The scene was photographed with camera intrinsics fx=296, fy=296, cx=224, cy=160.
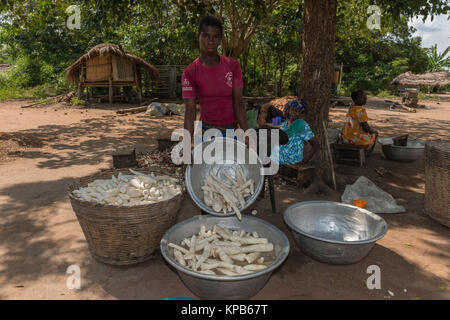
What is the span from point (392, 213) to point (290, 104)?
77.9 inches

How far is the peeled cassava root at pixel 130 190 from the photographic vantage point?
102 inches

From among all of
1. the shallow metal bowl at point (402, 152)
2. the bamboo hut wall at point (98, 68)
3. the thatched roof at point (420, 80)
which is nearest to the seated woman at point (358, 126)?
the shallow metal bowl at point (402, 152)

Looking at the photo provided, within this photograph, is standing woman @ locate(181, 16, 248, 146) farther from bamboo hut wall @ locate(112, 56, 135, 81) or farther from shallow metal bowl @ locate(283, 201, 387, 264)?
bamboo hut wall @ locate(112, 56, 135, 81)

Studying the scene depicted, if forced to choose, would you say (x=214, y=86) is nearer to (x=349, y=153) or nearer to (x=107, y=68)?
(x=349, y=153)

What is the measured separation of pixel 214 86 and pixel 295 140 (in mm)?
1874

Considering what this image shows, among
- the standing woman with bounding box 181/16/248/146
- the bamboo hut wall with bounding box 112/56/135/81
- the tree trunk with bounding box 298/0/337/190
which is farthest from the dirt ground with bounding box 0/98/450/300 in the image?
the bamboo hut wall with bounding box 112/56/135/81

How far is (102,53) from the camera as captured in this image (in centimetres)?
1299

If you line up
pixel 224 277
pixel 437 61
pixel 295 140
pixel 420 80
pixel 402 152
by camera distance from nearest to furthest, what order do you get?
1. pixel 224 277
2. pixel 295 140
3. pixel 402 152
4. pixel 420 80
5. pixel 437 61

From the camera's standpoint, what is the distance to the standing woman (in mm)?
2751

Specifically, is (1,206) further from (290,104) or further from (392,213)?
(392,213)

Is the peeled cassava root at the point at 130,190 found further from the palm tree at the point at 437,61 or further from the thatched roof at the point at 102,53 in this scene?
the palm tree at the point at 437,61

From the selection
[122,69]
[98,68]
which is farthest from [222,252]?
[98,68]
